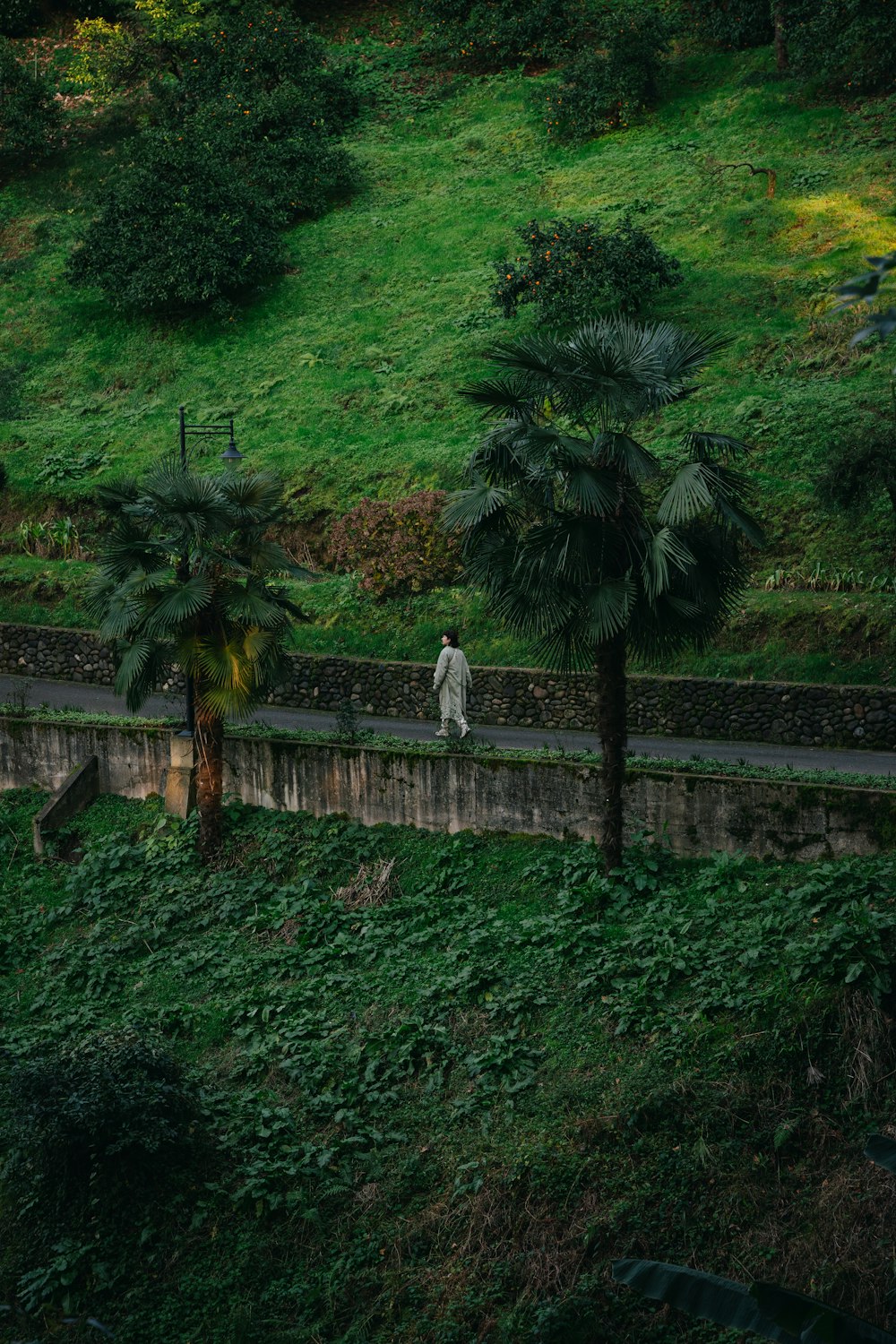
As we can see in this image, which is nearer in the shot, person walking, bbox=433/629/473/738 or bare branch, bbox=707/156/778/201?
person walking, bbox=433/629/473/738

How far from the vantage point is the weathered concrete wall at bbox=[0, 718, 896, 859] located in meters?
16.3

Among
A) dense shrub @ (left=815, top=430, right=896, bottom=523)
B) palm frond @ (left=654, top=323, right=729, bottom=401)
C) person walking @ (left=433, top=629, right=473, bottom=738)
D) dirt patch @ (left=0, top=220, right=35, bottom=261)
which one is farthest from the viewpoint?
dirt patch @ (left=0, top=220, right=35, bottom=261)

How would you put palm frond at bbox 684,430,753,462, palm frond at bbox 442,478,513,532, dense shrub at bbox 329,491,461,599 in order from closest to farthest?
palm frond at bbox 684,430,753,462 < palm frond at bbox 442,478,513,532 < dense shrub at bbox 329,491,461,599

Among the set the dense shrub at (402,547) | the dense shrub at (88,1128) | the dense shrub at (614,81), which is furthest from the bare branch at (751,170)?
the dense shrub at (88,1128)

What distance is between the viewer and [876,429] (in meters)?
22.5

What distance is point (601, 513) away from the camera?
15.1 metres

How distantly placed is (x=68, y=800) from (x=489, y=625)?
26.6 ft

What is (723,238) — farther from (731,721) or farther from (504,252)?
(731,721)

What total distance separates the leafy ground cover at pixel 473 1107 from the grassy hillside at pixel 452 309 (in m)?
11.3

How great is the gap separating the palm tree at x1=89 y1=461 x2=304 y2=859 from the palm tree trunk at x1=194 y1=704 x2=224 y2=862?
12 millimetres

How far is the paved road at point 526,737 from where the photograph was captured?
20.3 metres

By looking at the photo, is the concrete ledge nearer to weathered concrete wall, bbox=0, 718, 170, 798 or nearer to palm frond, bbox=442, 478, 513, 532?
weathered concrete wall, bbox=0, 718, 170, 798

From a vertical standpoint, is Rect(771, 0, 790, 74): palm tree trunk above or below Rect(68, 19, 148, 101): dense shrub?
below

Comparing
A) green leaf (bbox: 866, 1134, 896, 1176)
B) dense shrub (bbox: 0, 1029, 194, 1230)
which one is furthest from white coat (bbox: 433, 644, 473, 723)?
green leaf (bbox: 866, 1134, 896, 1176)
